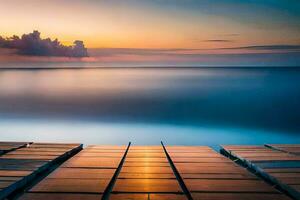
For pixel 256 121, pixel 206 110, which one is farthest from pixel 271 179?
pixel 206 110

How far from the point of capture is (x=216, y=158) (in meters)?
8.34

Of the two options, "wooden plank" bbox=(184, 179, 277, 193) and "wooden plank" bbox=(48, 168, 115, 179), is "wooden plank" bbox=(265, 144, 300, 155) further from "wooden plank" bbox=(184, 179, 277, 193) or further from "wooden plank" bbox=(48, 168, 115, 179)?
"wooden plank" bbox=(48, 168, 115, 179)

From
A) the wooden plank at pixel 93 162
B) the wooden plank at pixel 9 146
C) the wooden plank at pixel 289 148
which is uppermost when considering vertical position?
the wooden plank at pixel 289 148

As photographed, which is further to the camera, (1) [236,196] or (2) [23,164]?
(2) [23,164]

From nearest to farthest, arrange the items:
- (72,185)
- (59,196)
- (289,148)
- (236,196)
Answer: (59,196), (236,196), (72,185), (289,148)

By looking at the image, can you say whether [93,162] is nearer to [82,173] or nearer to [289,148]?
[82,173]

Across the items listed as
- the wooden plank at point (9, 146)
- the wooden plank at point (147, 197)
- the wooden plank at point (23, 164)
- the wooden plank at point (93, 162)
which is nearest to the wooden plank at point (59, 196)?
the wooden plank at point (147, 197)

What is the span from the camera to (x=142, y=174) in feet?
21.6

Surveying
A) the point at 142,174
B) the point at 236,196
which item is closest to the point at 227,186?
the point at 236,196

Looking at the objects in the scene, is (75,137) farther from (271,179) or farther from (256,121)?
(271,179)

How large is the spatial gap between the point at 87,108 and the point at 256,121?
52.2 feet

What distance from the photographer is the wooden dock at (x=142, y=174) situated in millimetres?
5426

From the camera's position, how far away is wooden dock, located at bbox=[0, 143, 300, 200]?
5.43 meters

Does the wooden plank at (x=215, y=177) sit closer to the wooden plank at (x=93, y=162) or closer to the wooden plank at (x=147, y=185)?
the wooden plank at (x=147, y=185)
